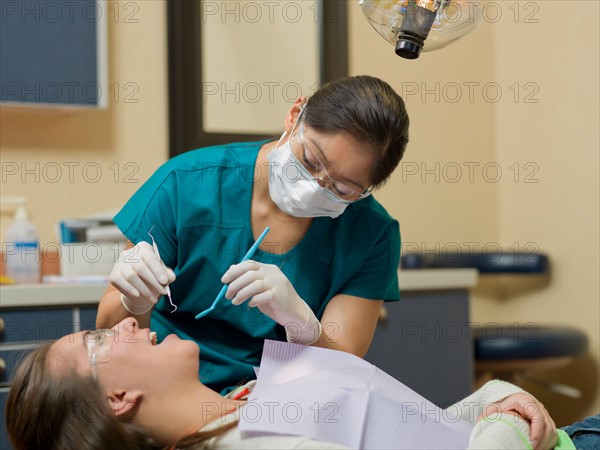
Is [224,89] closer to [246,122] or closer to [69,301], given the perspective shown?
[246,122]

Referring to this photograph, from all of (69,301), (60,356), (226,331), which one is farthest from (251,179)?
(69,301)

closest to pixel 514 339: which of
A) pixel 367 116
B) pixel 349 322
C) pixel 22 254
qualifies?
pixel 349 322

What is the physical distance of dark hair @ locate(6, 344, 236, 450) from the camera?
1.21m

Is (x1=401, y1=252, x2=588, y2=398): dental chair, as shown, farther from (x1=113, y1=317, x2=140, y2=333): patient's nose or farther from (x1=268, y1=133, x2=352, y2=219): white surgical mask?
(x1=113, y1=317, x2=140, y2=333): patient's nose

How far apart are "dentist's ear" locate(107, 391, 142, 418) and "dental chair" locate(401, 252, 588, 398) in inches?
60.0

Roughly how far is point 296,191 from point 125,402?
0.49 m

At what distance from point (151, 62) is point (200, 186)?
1.13 metres

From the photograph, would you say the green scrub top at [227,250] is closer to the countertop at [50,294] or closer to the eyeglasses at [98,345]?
the eyeglasses at [98,345]

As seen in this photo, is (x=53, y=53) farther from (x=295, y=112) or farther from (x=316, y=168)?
(x=316, y=168)

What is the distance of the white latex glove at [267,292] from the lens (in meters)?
1.35

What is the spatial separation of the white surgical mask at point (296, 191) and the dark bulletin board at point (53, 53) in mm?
996

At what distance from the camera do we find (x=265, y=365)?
4.55ft

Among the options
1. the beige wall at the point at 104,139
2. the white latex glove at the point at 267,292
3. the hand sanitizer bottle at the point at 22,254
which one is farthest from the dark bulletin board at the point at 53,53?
the white latex glove at the point at 267,292

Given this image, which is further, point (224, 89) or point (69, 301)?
point (224, 89)
